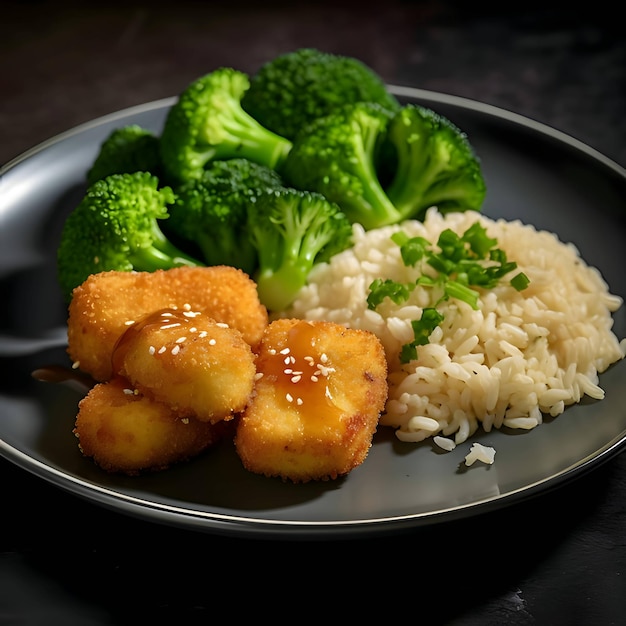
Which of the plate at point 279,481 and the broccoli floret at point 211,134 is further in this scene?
the broccoli floret at point 211,134

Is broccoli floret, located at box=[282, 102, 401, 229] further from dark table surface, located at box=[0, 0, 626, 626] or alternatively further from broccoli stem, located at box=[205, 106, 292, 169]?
dark table surface, located at box=[0, 0, 626, 626]

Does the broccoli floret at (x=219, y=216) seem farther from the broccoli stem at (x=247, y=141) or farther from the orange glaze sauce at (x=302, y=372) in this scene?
the orange glaze sauce at (x=302, y=372)

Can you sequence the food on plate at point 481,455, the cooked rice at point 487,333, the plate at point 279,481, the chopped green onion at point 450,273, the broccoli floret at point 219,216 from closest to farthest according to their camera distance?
the plate at point 279,481, the food on plate at point 481,455, the cooked rice at point 487,333, the chopped green onion at point 450,273, the broccoli floret at point 219,216

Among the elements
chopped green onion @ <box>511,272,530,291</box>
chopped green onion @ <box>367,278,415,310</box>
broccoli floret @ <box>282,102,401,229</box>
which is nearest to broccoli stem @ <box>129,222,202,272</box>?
broccoli floret @ <box>282,102,401,229</box>

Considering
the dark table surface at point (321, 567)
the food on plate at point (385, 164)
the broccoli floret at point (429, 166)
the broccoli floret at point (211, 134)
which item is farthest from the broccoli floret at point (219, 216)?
the dark table surface at point (321, 567)

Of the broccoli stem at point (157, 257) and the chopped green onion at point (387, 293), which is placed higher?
the chopped green onion at point (387, 293)

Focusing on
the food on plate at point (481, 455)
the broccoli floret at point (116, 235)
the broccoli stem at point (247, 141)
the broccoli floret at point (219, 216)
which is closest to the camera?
the food on plate at point (481, 455)
